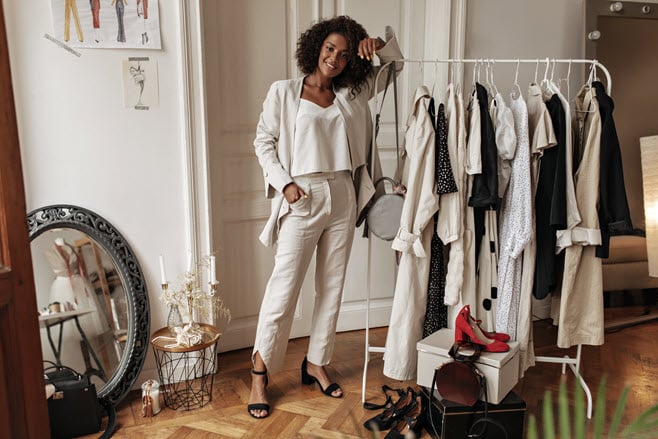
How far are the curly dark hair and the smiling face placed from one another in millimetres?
22

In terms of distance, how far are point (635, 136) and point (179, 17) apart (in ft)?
8.84

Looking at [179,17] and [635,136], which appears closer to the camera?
[179,17]

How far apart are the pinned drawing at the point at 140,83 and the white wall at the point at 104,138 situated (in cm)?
2

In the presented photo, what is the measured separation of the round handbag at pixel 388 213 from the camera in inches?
89.4

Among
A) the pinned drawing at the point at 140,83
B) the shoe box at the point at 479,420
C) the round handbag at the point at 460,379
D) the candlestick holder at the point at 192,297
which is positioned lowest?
the shoe box at the point at 479,420

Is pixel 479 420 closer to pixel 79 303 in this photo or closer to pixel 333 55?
pixel 333 55

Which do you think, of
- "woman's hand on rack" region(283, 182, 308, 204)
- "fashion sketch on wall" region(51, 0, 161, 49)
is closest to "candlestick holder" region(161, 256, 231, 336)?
"woman's hand on rack" region(283, 182, 308, 204)

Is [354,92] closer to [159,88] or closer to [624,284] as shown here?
[159,88]

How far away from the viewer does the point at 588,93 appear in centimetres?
218

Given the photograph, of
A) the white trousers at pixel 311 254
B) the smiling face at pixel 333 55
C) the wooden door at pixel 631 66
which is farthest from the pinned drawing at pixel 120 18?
the wooden door at pixel 631 66

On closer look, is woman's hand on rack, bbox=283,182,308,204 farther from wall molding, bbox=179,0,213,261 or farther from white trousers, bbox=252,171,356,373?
wall molding, bbox=179,0,213,261

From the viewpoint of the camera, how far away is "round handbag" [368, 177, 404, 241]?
227 cm

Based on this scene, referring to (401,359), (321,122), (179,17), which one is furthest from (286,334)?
(179,17)

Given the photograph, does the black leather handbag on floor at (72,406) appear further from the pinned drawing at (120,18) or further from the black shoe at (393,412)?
the pinned drawing at (120,18)
